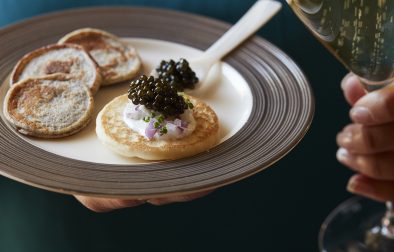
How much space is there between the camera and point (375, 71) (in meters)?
1.16

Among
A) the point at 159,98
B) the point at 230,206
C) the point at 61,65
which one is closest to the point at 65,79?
the point at 61,65

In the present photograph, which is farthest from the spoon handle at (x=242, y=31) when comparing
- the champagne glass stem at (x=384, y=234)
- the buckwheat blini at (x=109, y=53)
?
the champagne glass stem at (x=384, y=234)

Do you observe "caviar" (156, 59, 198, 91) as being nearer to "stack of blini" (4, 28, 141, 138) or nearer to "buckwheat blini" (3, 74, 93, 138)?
"stack of blini" (4, 28, 141, 138)

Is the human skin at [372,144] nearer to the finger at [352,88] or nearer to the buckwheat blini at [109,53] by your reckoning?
the finger at [352,88]

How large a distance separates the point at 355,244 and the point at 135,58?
0.72 meters

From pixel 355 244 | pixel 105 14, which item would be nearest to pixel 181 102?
pixel 105 14

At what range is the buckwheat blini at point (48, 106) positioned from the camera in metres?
1.29

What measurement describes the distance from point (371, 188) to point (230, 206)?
2.36 feet

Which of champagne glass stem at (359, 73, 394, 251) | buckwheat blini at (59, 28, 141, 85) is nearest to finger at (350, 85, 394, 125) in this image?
champagne glass stem at (359, 73, 394, 251)

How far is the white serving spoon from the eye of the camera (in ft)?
5.02

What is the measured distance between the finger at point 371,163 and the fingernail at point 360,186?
2 centimetres

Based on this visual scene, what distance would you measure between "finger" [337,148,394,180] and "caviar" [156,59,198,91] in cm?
39

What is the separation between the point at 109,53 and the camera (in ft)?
5.12

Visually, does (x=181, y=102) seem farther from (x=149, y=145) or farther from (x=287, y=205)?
(x=287, y=205)
